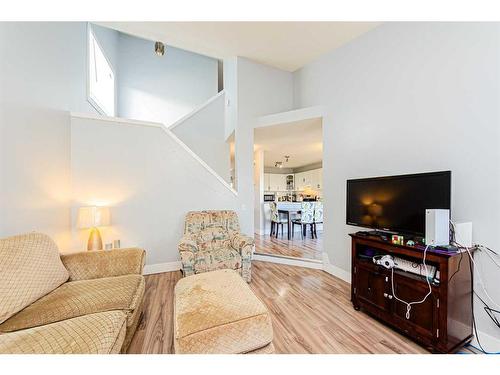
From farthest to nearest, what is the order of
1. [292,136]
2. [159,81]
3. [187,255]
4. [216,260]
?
[159,81], [292,136], [216,260], [187,255]

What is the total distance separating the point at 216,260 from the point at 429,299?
2.11 m

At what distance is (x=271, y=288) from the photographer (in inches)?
104


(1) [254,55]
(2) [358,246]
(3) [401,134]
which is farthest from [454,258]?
(1) [254,55]

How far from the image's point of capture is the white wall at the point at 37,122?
1.68 metres

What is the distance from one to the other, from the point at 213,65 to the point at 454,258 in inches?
267

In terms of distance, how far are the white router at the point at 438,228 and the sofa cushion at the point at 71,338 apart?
2141 mm

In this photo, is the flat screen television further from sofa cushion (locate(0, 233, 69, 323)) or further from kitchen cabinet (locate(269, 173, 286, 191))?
A: kitchen cabinet (locate(269, 173, 286, 191))

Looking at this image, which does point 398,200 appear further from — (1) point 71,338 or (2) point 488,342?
(1) point 71,338

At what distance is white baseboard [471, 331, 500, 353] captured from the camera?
1.57 metres

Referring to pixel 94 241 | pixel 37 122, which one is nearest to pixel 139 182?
pixel 94 241

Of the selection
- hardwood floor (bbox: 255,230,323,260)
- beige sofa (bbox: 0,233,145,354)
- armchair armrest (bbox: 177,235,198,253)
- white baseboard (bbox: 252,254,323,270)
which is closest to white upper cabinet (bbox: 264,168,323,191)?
hardwood floor (bbox: 255,230,323,260)

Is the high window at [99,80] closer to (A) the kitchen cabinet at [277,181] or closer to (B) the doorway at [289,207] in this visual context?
(B) the doorway at [289,207]

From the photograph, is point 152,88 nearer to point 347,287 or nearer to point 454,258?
point 347,287

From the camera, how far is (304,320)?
1.95 metres
